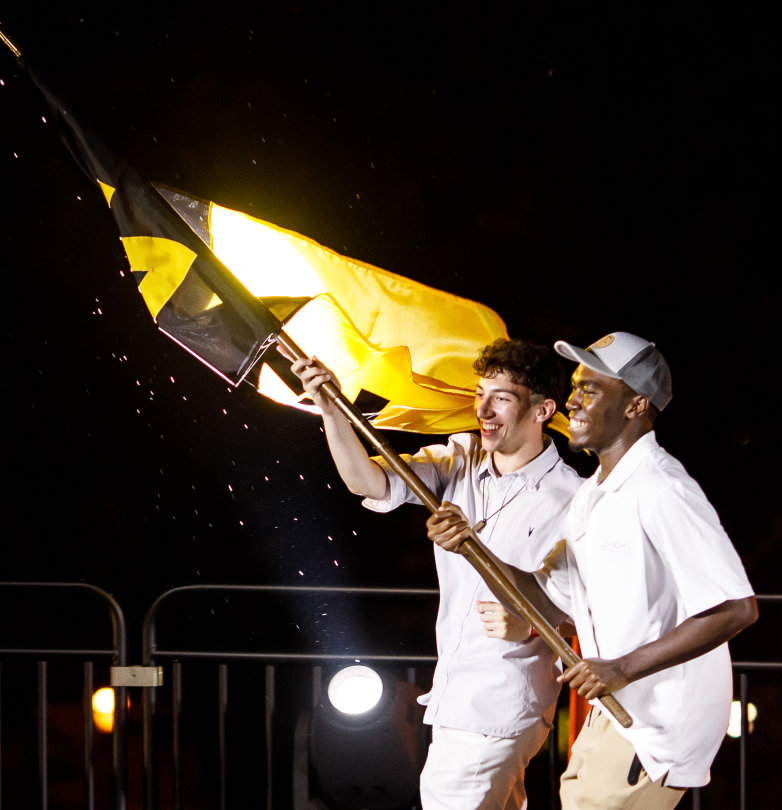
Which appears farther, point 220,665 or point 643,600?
point 220,665

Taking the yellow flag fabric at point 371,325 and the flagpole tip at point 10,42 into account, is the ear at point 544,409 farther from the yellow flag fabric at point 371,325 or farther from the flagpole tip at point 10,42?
the flagpole tip at point 10,42

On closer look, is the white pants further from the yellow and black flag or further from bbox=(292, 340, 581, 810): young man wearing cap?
the yellow and black flag

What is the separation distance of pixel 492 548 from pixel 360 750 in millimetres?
1127

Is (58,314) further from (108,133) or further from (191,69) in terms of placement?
(191,69)

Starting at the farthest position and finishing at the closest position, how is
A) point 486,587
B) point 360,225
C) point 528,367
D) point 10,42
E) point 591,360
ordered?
point 360,225 → point 10,42 → point 528,367 → point 486,587 → point 591,360

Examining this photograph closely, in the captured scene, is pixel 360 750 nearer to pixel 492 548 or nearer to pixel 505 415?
pixel 492 548

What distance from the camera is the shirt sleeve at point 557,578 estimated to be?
258 centimetres

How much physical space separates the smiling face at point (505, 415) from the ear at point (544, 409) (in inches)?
0.8

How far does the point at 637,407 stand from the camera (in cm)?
234

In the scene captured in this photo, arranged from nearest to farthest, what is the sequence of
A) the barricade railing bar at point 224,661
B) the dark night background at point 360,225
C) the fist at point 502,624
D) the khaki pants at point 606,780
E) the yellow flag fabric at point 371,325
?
the khaki pants at point 606,780, the fist at point 502,624, the yellow flag fabric at point 371,325, the barricade railing bar at point 224,661, the dark night background at point 360,225

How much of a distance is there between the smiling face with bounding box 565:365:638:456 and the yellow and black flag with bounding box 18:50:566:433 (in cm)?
86

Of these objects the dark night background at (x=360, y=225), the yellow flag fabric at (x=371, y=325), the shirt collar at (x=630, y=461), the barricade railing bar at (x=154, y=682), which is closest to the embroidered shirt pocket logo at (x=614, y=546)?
the shirt collar at (x=630, y=461)

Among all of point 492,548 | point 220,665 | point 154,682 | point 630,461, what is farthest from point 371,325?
point 154,682

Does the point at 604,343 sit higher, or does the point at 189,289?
the point at 189,289
